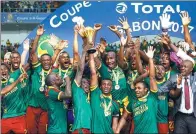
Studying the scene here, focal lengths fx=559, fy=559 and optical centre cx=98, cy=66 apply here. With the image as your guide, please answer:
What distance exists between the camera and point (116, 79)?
780 centimetres

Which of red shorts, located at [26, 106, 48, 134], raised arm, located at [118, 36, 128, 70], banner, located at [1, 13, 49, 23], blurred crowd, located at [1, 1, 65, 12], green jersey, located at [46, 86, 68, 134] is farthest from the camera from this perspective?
blurred crowd, located at [1, 1, 65, 12]

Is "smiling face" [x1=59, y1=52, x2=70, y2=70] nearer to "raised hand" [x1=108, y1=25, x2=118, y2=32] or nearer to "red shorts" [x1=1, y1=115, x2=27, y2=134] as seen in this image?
"raised hand" [x1=108, y1=25, x2=118, y2=32]

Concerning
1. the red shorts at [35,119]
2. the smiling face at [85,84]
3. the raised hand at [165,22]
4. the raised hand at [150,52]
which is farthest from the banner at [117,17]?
the red shorts at [35,119]

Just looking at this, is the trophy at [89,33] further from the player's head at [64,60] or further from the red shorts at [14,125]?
the red shorts at [14,125]

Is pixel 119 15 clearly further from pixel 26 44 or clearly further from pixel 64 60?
pixel 26 44

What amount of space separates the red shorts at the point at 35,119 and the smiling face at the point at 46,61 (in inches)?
23.9

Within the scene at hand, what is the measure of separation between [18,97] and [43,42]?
0.86 metres

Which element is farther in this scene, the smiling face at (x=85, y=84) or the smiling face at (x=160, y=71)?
the smiling face at (x=160, y=71)

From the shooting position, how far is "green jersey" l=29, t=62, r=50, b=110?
7848mm

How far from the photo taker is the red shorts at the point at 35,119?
25.9ft

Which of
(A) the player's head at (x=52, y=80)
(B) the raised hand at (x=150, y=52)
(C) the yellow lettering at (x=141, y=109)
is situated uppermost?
(B) the raised hand at (x=150, y=52)

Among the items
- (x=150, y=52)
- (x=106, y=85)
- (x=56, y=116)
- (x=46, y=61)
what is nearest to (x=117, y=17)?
(x=150, y=52)

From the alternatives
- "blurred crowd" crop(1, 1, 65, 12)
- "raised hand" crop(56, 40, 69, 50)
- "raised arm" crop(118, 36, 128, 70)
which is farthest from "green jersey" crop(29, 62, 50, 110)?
"blurred crowd" crop(1, 1, 65, 12)

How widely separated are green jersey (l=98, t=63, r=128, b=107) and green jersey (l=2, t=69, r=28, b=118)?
3.65ft
